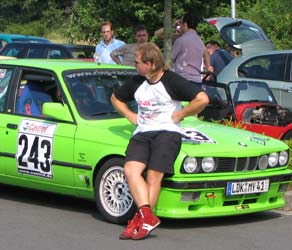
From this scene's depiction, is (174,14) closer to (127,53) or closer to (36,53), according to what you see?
(36,53)

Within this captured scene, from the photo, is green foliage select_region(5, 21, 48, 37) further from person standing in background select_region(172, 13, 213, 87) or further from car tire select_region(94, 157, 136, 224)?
car tire select_region(94, 157, 136, 224)

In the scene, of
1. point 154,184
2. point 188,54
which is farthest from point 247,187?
point 188,54

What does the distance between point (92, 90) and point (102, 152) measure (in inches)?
37.8

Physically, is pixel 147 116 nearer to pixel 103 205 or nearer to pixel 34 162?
pixel 103 205

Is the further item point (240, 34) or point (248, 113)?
point (240, 34)

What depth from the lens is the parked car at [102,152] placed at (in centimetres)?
655

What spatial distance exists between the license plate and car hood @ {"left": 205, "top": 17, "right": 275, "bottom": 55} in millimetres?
6480

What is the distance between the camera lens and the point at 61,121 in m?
7.30

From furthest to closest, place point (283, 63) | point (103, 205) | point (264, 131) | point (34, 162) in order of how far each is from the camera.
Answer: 1. point (283, 63)
2. point (264, 131)
3. point (34, 162)
4. point (103, 205)

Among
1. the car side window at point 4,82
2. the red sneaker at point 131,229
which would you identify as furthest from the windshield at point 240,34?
the red sneaker at point 131,229

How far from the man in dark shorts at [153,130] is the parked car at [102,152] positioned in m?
0.17

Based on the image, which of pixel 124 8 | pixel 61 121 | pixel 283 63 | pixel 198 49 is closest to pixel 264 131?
pixel 198 49

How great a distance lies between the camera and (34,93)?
794 centimetres

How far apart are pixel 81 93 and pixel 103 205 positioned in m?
1.24
